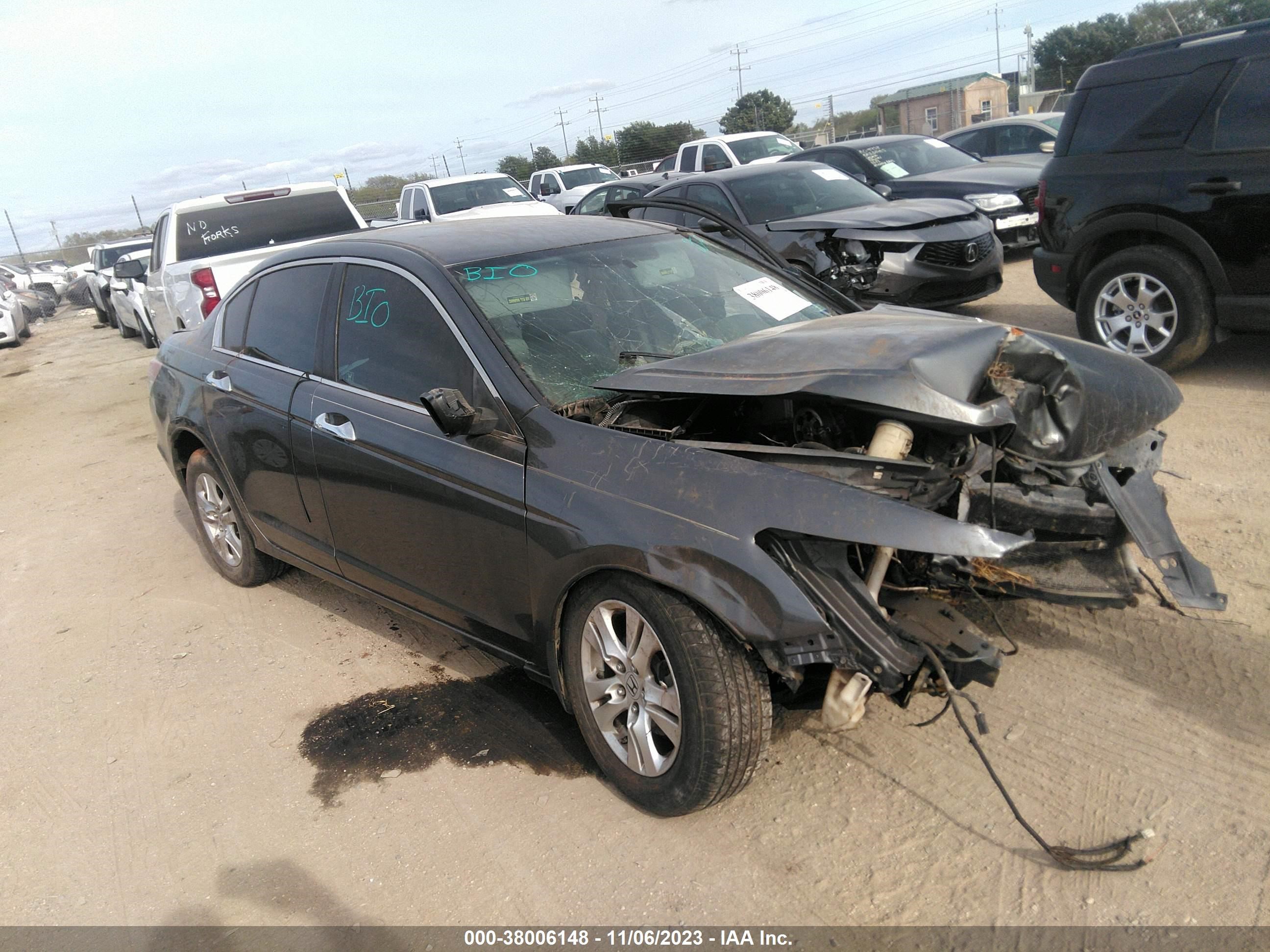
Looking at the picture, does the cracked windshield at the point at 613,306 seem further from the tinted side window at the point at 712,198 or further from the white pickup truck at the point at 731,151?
the white pickup truck at the point at 731,151

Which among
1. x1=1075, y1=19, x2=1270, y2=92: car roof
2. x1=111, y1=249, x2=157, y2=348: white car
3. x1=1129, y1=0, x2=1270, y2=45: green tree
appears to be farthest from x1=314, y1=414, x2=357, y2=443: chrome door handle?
x1=1129, y1=0, x2=1270, y2=45: green tree

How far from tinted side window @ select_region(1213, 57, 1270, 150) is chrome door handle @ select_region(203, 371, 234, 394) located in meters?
5.99

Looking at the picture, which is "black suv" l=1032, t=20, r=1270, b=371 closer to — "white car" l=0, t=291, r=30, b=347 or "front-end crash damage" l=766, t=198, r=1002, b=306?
"front-end crash damage" l=766, t=198, r=1002, b=306

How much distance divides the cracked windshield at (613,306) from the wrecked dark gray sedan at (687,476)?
12 mm

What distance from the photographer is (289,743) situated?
3.73 m

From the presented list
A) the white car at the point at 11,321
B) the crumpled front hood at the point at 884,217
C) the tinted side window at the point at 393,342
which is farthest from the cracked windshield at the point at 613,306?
the white car at the point at 11,321

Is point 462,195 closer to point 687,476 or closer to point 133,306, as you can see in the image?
point 133,306

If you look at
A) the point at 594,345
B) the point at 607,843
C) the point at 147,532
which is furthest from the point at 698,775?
the point at 147,532

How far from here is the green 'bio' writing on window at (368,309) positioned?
12.5 ft

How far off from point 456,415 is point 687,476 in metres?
0.85

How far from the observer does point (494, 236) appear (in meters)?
4.02

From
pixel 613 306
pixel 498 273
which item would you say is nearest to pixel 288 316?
pixel 498 273

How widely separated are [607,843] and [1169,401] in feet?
7.91

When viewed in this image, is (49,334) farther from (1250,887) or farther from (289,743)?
(1250,887)
